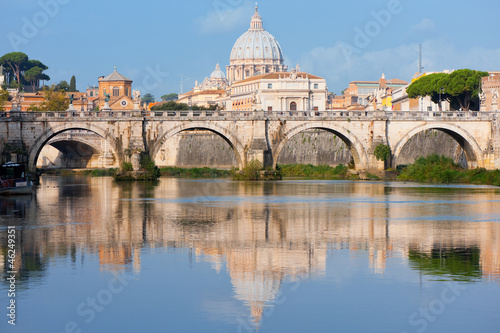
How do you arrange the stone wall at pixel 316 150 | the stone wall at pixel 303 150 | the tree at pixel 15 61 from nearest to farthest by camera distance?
1. the stone wall at pixel 303 150
2. the stone wall at pixel 316 150
3. the tree at pixel 15 61

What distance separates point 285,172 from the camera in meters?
75.8

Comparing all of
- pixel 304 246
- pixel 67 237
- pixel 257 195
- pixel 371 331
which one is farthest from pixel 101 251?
pixel 257 195

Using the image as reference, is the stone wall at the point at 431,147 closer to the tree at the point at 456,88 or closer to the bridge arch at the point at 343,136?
the tree at the point at 456,88

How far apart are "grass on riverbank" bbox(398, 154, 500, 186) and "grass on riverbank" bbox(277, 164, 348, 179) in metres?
7.74

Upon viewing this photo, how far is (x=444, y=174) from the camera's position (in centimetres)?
5531

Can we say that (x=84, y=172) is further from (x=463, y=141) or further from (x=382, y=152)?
(x=463, y=141)

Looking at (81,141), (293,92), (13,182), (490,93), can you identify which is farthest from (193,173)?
(293,92)

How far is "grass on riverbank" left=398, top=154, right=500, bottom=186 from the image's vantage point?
53778 millimetres

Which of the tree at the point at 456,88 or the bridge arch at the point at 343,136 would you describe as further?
the tree at the point at 456,88

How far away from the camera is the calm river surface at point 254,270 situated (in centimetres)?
1348

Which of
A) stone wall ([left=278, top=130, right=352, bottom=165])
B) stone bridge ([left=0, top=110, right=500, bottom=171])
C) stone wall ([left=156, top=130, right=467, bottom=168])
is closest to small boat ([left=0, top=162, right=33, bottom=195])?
stone bridge ([left=0, top=110, right=500, bottom=171])

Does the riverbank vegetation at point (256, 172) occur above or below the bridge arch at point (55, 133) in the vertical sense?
below

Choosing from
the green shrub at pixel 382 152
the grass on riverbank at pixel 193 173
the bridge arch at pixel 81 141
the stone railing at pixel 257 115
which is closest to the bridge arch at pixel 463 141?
the stone railing at pixel 257 115

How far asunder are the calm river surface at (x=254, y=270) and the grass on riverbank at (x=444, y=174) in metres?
22.9
